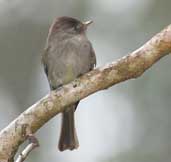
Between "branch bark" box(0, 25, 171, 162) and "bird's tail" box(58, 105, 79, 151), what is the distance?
623 mm

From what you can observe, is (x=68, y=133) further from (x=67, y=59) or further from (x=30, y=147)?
(x=30, y=147)

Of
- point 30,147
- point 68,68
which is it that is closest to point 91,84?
point 30,147

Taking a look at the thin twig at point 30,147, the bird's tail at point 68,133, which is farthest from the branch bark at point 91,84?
the bird's tail at point 68,133

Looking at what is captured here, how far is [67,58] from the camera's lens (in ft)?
23.5

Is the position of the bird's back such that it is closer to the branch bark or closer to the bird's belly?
the bird's belly

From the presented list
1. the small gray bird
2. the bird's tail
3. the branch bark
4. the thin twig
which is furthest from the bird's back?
the thin twig

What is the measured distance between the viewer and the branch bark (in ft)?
20.2

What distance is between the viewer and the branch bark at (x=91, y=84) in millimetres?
6156

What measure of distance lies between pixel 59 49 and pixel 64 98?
97 cm

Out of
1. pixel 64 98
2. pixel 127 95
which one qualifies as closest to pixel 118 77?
pixel 64 98

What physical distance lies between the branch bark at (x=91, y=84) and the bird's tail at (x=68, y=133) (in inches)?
24.5

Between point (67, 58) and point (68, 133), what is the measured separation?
0.47m

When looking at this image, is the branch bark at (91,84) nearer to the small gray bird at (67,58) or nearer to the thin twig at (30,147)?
the thin twig at (30,147)

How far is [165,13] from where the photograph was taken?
1229 cm
